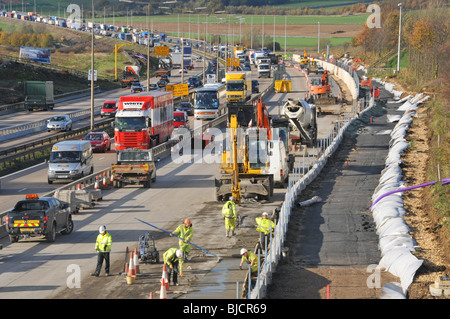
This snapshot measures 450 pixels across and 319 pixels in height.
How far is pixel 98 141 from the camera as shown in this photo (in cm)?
5912

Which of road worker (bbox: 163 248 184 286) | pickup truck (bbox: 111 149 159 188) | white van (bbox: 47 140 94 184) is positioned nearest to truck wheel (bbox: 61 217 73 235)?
road worker (bbox: 163 248 184 286)

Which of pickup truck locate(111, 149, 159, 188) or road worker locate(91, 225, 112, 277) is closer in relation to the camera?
road worker locate(91, 225, 112, 277)

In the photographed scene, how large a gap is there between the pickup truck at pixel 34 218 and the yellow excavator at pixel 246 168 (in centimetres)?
888

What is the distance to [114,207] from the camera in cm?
3916

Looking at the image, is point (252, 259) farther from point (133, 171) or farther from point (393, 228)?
point (133, 171)

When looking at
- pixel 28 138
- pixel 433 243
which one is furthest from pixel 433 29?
pixel 433 243

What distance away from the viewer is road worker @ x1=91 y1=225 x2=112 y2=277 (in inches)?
1025

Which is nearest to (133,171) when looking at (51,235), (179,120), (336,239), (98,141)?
(51,235)

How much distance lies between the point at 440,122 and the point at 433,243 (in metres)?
31.6

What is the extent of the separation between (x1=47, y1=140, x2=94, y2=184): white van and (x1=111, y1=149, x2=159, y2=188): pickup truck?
253 cm

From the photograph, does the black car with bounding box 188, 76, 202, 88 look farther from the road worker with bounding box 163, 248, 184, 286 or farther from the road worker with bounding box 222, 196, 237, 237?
the road worker with bounding box 163, 248, 184, 286

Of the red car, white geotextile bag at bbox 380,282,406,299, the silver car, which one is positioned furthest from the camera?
the silver car

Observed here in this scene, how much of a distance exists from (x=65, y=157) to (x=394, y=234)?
21.9 metres

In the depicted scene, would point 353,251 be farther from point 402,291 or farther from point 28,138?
point 28,138
